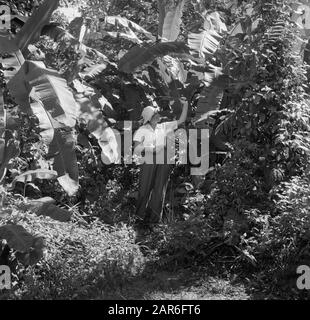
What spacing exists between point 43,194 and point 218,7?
414 centimetres

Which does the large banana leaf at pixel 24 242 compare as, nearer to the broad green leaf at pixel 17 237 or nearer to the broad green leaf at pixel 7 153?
the broad green leaf at pixel 17 237

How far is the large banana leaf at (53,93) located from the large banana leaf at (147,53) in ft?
5.30

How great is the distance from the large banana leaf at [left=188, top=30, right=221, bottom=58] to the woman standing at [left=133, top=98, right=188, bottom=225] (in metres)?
0.71

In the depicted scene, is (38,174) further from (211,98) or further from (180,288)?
(211,98)

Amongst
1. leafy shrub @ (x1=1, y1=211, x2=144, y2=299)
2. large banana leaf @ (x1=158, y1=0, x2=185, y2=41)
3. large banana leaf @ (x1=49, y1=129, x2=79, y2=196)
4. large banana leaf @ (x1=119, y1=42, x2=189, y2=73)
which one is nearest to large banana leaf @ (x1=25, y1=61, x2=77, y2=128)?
large banana leaf @ (x1=49, y1=129, x2=79, y2=196)

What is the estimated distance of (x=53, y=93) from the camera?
5445 millimetres

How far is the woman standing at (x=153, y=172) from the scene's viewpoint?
6.92 m

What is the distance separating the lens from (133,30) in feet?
26.2

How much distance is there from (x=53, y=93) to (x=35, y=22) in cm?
129

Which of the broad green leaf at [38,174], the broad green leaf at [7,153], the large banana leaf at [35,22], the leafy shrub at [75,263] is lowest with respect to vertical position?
the leafy shrub at [75,263]

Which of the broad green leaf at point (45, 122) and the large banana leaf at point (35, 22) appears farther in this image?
the large banana leaf at point (35, 22)

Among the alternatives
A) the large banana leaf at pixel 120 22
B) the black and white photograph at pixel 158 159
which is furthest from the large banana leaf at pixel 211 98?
the large banana leaf at pixel 120 22

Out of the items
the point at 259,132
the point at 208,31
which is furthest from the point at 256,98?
the point at 208,31
